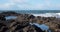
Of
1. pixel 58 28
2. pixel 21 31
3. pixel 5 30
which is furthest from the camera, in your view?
pixel 58 28

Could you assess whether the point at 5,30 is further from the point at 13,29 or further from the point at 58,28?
the point at 58,28

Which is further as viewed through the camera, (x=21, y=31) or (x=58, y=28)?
(x=58, y=28)

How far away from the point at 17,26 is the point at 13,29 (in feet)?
1.81

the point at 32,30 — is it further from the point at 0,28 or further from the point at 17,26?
the point at 0,28

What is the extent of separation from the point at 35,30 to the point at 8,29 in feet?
7.49

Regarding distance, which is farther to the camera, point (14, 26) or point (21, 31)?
point (14, 26)

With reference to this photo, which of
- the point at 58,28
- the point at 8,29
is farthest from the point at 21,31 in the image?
the point at 58,28

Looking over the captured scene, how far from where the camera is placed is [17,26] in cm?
1592

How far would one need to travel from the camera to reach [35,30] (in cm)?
1520

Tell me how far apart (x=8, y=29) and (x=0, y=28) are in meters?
0.66

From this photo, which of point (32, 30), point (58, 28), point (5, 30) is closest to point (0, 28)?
point (5, 30)

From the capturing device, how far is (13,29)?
15.5 metres

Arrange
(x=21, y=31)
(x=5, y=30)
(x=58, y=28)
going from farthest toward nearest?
1. (x=58, y=28)
2. (x=5, y=30)
3. (x=21, y=31)

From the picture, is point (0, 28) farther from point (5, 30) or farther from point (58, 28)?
point (58, 28)
